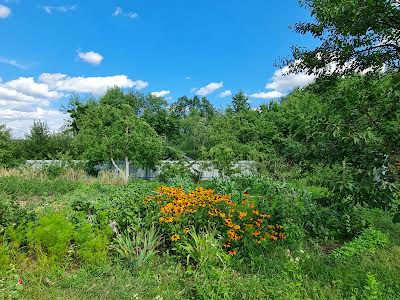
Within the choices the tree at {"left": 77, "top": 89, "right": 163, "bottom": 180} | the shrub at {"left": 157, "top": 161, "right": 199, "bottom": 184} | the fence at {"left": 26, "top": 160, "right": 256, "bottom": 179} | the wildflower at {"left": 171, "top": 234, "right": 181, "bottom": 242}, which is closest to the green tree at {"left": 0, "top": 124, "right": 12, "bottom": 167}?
the fence at {"left": 26, "top": 160, "right": 256, "bottom": 179}

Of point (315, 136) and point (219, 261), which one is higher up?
point (315, 136)

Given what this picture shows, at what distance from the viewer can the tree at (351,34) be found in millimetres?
2414

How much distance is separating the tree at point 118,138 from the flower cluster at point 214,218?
881cm

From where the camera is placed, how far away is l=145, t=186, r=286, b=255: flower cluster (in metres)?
3.70

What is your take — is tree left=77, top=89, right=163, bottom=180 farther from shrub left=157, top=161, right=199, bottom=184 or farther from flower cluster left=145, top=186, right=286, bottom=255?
flower cluster left=145, top=186, right=286, bottom=255

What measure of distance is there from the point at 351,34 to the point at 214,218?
237 cm

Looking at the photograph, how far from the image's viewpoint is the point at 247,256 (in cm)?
369

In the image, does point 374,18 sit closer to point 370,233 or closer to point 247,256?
point 247,256

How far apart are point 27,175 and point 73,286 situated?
10.9m

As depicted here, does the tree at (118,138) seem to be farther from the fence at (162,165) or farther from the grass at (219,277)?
the grass at (219,277)

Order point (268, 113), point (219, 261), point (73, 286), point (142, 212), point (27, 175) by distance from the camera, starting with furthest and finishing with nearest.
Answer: point (268, 113)
point (27, 175)
point (142, 212)
point (219, 261)
point (73, 286)

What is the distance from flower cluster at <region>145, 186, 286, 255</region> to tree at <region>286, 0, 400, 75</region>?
6.07ft

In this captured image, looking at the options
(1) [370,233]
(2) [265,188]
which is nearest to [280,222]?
(1) [370,233]

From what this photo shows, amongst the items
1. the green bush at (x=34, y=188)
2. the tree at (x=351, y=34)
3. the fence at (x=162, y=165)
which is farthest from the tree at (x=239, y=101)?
the tree at (x=351, y=34)
